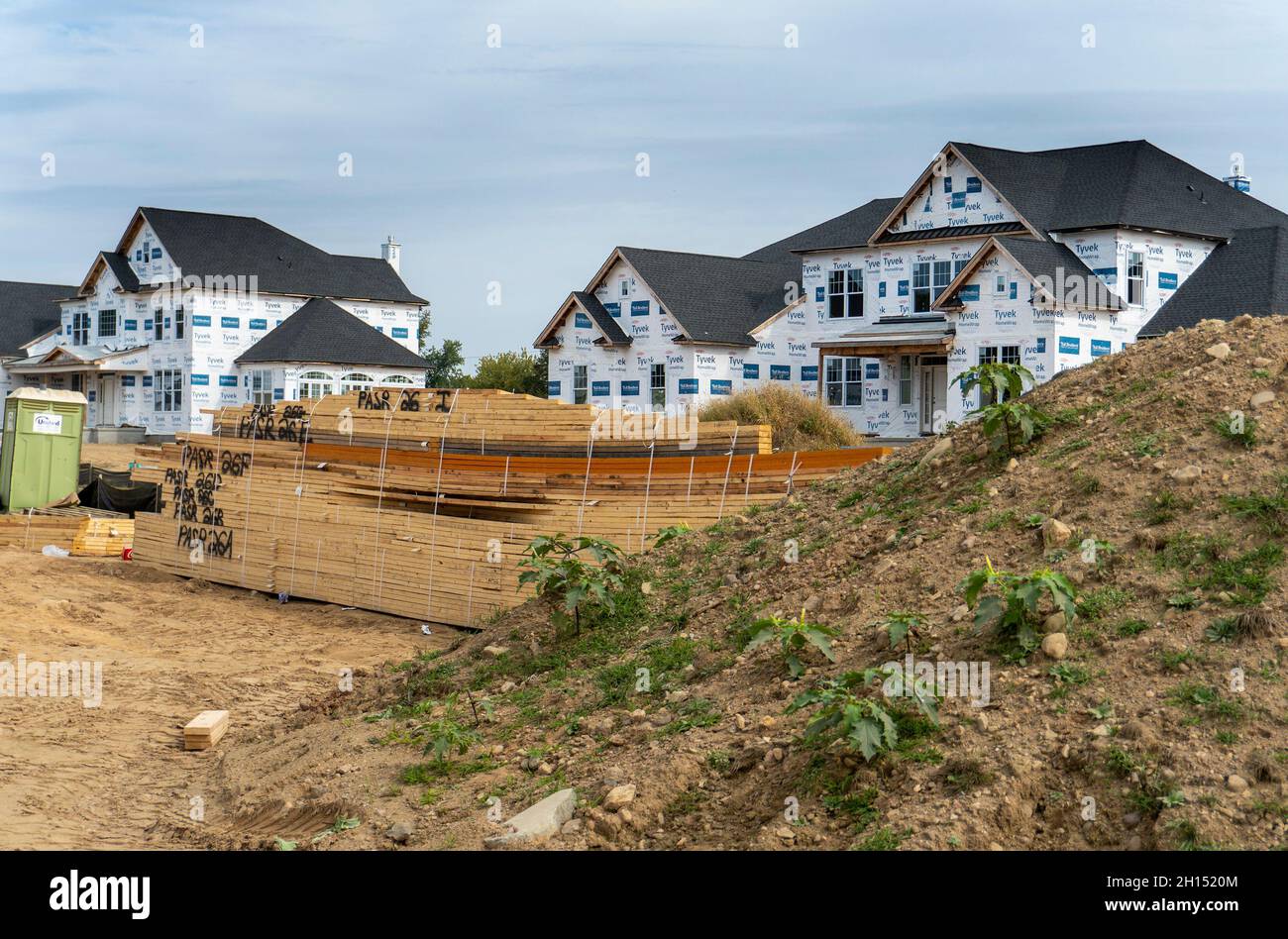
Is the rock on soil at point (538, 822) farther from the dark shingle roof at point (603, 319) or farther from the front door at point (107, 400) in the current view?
the front door at point (107, 400)

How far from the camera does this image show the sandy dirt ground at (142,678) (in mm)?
9625

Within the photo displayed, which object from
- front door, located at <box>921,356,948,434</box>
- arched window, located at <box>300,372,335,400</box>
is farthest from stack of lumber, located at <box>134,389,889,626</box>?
arched window, located at <box>300,372,335,400</box>

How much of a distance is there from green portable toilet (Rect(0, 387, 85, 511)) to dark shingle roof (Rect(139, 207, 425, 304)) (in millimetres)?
27889

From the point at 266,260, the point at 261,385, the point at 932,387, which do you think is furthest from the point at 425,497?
the point at 266,260

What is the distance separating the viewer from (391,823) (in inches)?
309

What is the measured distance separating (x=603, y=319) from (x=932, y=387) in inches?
469

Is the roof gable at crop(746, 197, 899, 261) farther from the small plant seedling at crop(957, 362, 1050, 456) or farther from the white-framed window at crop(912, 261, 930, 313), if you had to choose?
the small plant seedling at crop(957, 362, 1050, 456)

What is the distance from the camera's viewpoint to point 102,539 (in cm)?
2403

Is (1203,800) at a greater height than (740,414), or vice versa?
(740,414)

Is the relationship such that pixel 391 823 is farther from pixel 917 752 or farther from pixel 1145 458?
pixel 1145 458

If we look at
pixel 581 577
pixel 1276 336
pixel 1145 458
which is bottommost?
pixel 581 577

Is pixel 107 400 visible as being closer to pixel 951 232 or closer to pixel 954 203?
pixel 951 232

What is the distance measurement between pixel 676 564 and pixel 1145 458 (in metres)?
4.00
